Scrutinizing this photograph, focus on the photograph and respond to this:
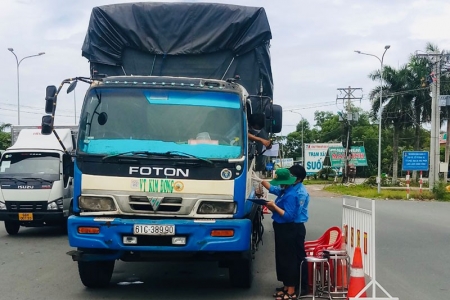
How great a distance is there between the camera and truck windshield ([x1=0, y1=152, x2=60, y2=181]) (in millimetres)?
13438

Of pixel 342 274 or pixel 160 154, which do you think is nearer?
pixel 160 154

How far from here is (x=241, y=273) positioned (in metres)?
7.45

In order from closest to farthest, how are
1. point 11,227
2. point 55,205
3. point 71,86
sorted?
point 71,86 < point 55,205 < point 11,227

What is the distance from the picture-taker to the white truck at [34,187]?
42.9 ft

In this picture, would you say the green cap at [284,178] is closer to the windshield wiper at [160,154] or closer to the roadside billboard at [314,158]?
the windshield wiper at [160,154]

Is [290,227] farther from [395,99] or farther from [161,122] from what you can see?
Answer: [395,99]

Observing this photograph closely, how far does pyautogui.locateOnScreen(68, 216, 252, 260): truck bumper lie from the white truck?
6.35 m

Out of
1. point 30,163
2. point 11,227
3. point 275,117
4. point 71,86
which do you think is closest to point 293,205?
point 275,117

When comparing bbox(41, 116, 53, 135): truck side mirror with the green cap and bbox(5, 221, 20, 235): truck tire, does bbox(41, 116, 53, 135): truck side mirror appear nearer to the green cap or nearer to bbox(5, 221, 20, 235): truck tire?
the green cap

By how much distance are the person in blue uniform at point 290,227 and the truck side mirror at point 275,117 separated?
0.85 metres

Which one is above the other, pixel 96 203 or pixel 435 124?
pixel 435 124

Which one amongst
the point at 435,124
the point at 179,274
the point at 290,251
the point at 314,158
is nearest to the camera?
the point at 290,251

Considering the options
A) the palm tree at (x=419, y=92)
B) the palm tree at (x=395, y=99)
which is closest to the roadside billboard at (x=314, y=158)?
the palm tree at (x=395, y=99)

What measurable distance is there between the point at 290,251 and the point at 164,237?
1.58m
